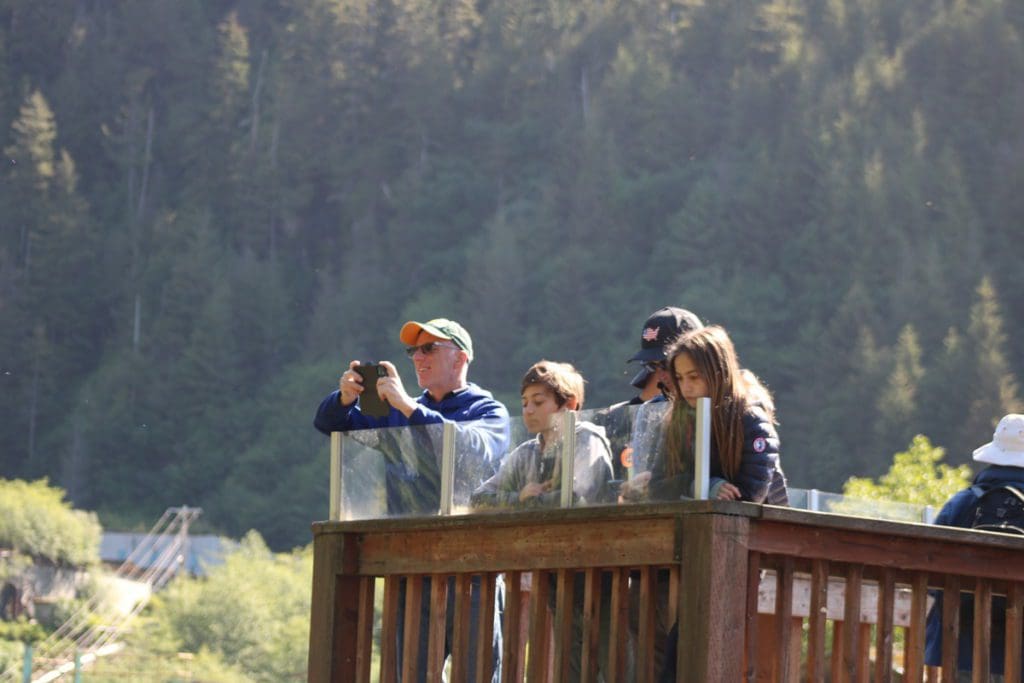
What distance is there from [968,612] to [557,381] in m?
1.37

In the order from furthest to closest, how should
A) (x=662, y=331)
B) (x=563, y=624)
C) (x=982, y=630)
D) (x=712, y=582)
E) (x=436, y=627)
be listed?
(x=662, y=331)
(x=436, y=627)
(x=982, y=630)
(x=563, y=624)
(x=712, y=582)

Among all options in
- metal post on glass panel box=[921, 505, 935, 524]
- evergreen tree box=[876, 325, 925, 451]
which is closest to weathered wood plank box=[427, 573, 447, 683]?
metal post on glass panel box=[921, 505, 935, 524]

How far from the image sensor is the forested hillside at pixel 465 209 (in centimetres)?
9544

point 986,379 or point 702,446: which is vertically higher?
point 986,379


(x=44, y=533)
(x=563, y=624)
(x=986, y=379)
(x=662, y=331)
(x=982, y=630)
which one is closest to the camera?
(x=563, y=624)

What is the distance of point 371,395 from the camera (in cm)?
634

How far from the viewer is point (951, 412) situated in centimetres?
8294

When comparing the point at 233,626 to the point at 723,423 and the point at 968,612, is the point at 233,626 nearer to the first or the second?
the point at 968,612

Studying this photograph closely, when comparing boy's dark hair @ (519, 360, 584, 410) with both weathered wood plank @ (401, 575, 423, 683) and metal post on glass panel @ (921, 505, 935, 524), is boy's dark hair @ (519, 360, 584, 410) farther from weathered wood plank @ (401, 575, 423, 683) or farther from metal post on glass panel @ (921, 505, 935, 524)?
metal post on glass panel @ (921, 505, 935, 524)

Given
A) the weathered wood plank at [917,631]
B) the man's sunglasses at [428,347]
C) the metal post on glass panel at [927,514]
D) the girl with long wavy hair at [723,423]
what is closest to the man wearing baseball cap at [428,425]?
the man's sunglasses at [428,347]

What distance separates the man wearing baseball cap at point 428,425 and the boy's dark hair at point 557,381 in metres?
0.15

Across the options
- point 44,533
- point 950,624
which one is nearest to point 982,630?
point 950,624

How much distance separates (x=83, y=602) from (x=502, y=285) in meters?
38.2

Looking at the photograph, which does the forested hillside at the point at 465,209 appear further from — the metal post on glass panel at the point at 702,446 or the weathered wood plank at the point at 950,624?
the metal post on glass panel at the point at 702,446
